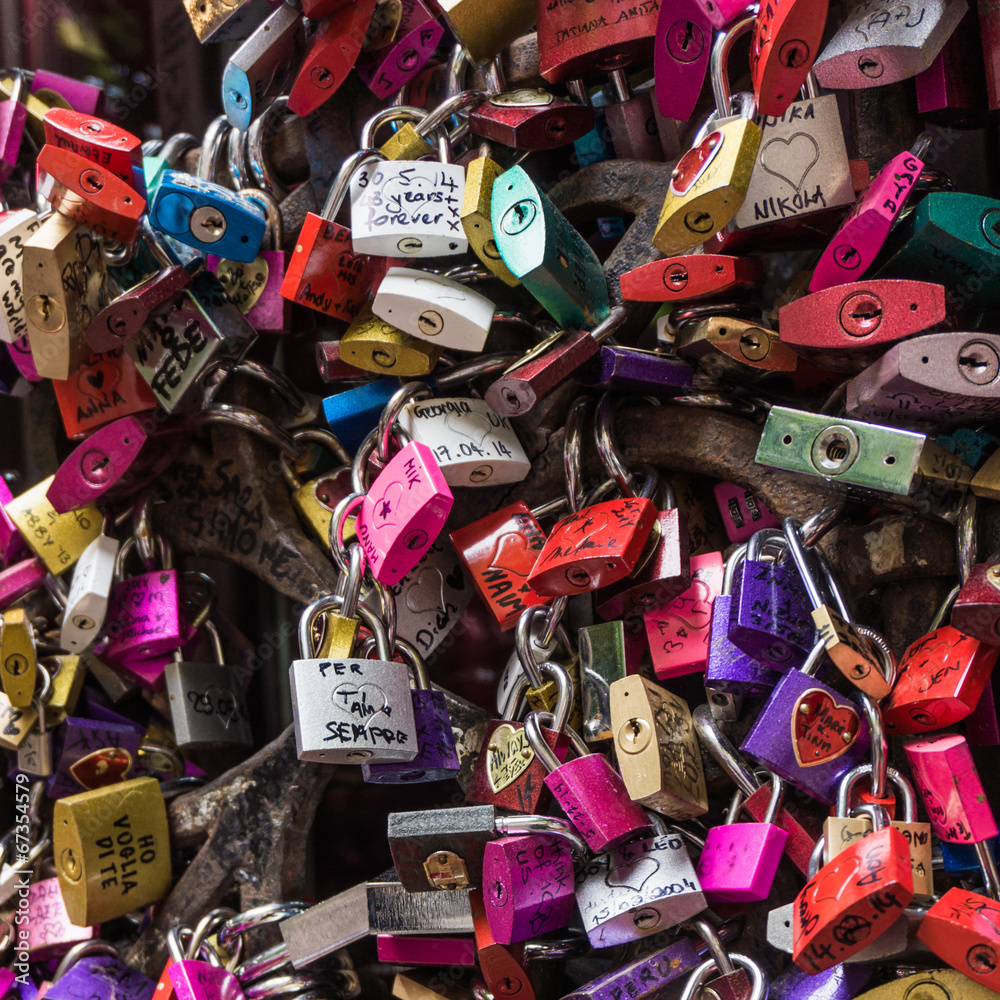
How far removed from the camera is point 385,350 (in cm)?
85

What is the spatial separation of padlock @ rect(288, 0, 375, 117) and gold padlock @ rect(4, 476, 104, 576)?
1.52ft

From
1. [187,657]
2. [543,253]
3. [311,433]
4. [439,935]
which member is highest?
[543,253]

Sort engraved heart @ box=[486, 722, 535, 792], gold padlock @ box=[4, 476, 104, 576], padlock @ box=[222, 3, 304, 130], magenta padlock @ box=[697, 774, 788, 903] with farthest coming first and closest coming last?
1. gold padlock @ box=[4, 476, 104, 576]
2. padlock @ box=[222, 3, 304, 130]
3. engraved heart @ box=[486, 722, 535, 792]
4. magenta padlock @ box=[697, 774, 788, 903]

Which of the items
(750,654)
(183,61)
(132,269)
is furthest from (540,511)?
(183,61)

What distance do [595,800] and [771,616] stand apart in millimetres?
186

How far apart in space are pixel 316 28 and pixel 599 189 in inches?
12.4

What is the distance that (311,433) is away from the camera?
39.1 inches

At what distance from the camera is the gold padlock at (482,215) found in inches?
30.9

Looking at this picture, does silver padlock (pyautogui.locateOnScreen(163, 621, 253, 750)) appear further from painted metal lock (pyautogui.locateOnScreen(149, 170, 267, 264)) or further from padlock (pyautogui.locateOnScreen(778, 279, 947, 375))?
padlock (pyautogui.locateOnScreen(778, 279, 947, 375))

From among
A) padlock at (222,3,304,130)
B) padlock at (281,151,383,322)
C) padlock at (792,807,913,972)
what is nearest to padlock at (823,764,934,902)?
padlock at (792,807,913,972)

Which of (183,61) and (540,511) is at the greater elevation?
(183,61)

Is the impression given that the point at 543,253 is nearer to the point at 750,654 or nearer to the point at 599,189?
the point at 599,189

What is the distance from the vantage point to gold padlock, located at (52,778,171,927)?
905mm

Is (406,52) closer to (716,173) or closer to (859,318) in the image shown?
(716,173)
